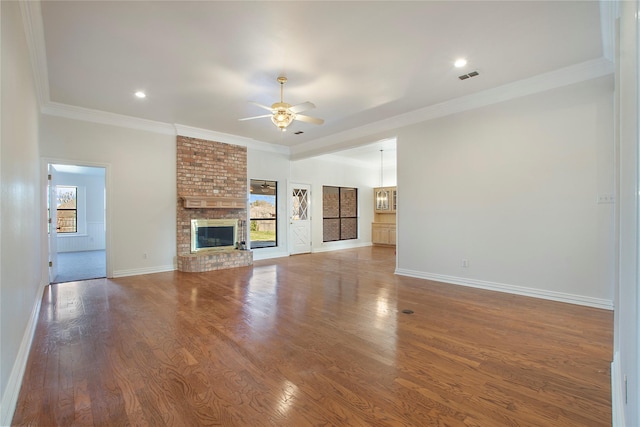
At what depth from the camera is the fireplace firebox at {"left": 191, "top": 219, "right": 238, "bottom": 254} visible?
6.52 meters

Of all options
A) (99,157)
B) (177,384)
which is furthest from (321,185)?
(177,384)

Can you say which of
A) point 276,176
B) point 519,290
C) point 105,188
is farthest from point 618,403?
A: point 276,176

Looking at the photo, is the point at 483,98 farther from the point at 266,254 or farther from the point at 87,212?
the point at 87,212

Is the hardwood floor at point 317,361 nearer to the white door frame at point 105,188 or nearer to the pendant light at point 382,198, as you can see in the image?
the white door frame at point 105,188

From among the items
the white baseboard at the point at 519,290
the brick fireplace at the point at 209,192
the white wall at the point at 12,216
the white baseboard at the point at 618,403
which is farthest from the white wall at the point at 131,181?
the white baseboard at the point at 618,403

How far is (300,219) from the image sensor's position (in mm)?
8953

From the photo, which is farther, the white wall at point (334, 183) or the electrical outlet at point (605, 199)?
the white wall at point (334, 183)

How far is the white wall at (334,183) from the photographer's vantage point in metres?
9.07

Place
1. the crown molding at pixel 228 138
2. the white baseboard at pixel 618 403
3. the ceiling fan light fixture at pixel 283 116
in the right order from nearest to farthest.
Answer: the white baseboard at pixel 618 403
the ceiling fan light fixture at pixel 283 116
the crown molding at pixel 228 138

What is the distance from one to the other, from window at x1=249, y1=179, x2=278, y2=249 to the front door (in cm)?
62

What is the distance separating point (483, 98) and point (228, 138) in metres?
5.37

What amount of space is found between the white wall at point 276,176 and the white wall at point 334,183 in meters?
0.44

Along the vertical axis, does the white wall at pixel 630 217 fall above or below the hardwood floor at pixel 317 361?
above

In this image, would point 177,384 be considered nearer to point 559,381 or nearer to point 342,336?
point 342,336
